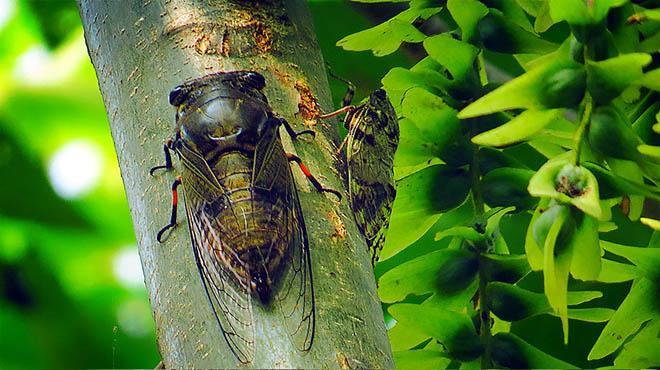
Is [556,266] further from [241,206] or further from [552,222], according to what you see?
[241,206]

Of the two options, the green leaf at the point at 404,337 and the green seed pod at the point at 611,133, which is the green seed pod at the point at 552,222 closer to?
the green seed pod at the point at 611,133

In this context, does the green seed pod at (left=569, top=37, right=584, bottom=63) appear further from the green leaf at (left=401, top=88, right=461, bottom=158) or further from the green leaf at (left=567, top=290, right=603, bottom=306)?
the green leaf at (left=567, top=290, right=603, bottom=306)

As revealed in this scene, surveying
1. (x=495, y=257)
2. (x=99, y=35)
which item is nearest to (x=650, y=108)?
(x=495, y=257)

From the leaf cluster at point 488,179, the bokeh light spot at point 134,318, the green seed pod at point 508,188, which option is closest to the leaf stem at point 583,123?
the leaf cluster at point 488,179

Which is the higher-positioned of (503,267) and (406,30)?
(406,30)

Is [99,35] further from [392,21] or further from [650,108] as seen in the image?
[650,108]

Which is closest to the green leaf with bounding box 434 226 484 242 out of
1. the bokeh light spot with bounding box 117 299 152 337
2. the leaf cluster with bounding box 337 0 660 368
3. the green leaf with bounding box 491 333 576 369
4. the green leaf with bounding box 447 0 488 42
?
the leaf cluster with bounding box 337 0 660 368

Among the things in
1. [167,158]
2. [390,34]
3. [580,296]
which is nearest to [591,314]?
[580,296]
